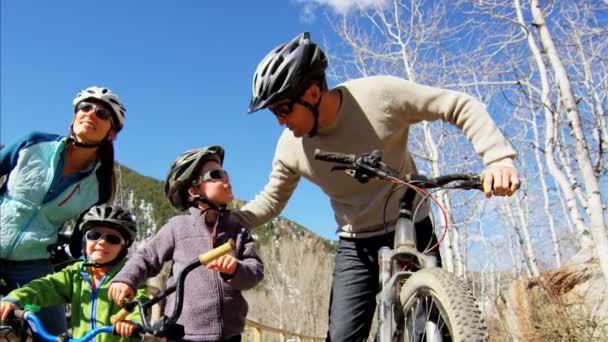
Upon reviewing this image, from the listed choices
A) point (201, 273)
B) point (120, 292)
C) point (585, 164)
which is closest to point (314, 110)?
point (201, 273)

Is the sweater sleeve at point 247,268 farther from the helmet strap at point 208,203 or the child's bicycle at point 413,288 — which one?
the child's bicycle at point 413,288

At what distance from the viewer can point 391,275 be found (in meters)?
2.36

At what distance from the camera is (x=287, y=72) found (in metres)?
2.81

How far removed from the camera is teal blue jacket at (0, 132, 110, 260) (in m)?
3.03

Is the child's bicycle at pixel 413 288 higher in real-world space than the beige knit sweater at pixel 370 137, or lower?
lower

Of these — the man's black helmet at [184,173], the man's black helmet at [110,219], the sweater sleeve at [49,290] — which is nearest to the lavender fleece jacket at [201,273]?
the man's black helmet at [184,173]

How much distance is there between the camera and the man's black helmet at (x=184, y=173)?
3.07 metres

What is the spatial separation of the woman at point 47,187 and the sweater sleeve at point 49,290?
0.13m

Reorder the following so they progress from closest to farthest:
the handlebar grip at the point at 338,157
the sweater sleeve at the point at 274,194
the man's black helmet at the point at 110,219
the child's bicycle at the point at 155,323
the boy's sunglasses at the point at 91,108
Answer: the child's bicycle at the point at 155,323 → the handlebar grip at the point at 338,157 → the man's black helmet at the point at 110,219 → the sweater sleeve at the point at 274,194 → the boy's sunglasses at the point at 91,108

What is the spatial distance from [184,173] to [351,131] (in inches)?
41.4

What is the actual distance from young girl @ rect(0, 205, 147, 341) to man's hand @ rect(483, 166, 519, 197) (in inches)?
77.5

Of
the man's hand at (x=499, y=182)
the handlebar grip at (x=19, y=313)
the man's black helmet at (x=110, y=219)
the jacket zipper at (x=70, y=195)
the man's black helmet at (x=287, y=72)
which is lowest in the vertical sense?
the handlebar grip at (x=19, y=313)

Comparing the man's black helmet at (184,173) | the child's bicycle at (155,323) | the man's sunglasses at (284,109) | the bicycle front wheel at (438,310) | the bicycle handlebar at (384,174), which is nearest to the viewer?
the bicycle front wheel at (438,310)

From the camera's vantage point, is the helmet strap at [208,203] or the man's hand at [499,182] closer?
the man's hand at [499,182]
